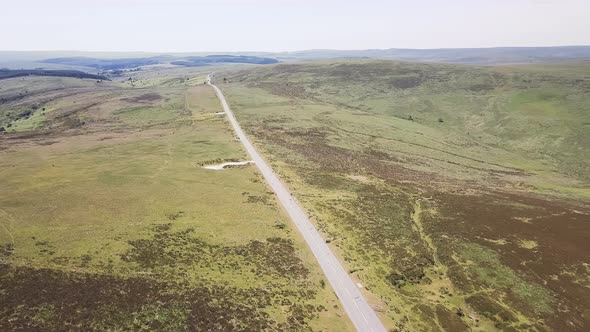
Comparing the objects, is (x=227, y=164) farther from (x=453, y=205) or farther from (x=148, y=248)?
(x=453, y=205)

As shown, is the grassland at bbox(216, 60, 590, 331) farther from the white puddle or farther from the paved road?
the white puddle

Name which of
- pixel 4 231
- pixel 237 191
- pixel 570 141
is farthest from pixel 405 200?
pixel 570 141

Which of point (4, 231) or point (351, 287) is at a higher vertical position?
point (4, 231)

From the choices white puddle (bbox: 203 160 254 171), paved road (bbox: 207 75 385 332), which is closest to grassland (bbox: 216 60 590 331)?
paved road (bbox: 207 75 385 332)

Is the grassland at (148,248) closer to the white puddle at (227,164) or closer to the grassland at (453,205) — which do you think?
the white puddle at (227,164)

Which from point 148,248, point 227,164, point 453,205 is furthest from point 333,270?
point 227,164

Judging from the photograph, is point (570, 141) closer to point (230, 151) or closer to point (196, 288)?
point (230, 151)
